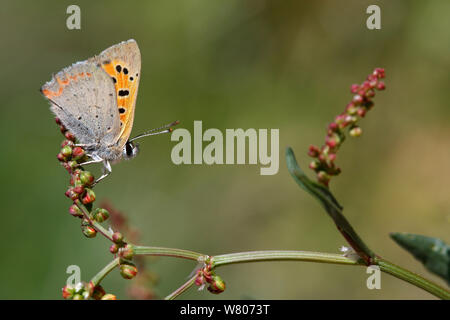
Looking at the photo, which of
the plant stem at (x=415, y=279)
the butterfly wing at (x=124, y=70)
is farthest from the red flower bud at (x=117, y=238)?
the butterfly wing at (x=124, y=70)

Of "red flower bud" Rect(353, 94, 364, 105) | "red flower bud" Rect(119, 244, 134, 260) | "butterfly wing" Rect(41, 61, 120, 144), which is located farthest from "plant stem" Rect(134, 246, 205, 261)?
"butterfly wing" Rect(41, 61, 120, 144)

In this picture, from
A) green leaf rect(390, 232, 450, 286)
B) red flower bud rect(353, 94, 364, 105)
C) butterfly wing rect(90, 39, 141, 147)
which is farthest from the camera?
butterfly wing rect(90, 39, 141, 147)

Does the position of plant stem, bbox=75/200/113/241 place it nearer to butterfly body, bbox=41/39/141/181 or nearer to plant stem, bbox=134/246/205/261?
plant stem, bbox=134/246/205/261

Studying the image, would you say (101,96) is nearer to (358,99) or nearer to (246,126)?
(358,99)

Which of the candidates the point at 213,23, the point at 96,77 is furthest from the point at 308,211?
the point at 96,77

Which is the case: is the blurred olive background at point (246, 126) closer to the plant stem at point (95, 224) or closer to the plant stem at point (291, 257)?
the plant stem at point (95, 224)
